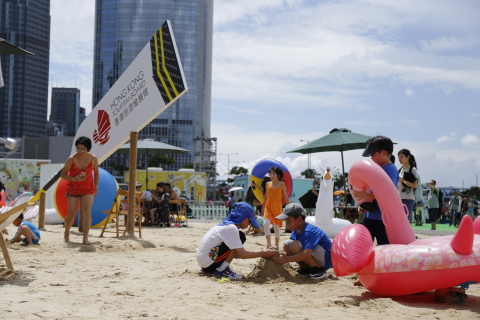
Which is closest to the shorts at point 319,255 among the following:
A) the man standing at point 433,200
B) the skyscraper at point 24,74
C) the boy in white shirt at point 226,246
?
the boy in white shirt at point 226,246

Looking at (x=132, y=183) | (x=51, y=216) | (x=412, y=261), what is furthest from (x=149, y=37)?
(x=412, y=261)

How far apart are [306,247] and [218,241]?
895 mm

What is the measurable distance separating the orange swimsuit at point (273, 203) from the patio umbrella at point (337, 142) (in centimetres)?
428

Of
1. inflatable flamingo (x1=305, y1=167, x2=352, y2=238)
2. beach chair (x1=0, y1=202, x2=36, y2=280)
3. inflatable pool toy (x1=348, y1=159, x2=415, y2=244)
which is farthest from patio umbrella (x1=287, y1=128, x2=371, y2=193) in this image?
beach chair (x1=0, y1=202, x2=36, y2=280)

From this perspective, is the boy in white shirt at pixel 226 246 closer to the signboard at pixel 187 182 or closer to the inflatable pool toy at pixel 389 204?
the inflatable pool toy at pixel 389 204

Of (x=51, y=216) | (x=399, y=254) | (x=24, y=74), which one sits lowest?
(x=51, y=216)

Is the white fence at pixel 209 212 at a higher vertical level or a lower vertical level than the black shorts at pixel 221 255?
lower

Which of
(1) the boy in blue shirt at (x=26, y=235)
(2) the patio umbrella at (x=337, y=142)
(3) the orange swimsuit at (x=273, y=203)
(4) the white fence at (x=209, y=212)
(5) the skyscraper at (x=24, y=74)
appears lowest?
(4) the white fence at (x=209, y=212)

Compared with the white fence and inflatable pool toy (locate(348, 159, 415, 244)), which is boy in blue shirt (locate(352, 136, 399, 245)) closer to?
inflatable pool toy (locate(348, 159, 415, 244))

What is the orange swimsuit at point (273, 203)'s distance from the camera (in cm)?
815

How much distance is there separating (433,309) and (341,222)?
625 centimetres

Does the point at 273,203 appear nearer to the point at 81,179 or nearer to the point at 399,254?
the point at 81,179

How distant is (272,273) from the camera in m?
5.22

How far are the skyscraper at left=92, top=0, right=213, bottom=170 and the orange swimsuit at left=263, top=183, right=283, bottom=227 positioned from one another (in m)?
107
